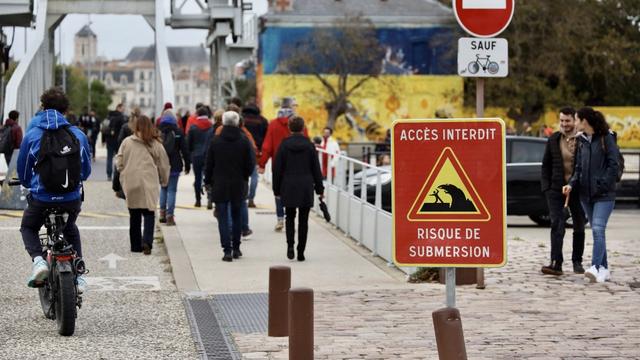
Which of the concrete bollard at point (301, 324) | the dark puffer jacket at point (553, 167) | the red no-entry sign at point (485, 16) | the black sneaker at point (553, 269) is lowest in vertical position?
the black sneaker at point (553, 269)

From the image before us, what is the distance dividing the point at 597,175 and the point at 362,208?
4.23 meters

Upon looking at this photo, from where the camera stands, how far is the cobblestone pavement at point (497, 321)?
29.6ft

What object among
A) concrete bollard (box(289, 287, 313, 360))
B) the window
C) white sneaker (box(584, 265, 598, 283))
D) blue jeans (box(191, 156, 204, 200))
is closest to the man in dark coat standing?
white sneaker (box(584, 265, 598, 283))

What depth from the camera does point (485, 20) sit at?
10906 millimetres

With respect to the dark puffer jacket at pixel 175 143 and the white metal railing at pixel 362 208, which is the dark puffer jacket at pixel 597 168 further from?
the dark puffer jacket at pixel 175 143

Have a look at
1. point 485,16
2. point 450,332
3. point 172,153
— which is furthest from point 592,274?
point 172,153

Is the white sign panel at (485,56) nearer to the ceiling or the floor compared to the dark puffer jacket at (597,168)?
nearer to the ceiling

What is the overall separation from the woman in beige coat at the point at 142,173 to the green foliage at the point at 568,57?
47859 mm

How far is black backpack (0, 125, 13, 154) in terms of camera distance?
86.0ft

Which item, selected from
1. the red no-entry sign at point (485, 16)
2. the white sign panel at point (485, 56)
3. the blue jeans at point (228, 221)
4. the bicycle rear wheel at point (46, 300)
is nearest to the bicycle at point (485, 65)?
the white sign panel at point (485, 56)

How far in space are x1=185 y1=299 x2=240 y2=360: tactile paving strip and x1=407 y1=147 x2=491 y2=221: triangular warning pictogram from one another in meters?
2.01

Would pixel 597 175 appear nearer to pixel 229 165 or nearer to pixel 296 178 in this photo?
pixel 296 178

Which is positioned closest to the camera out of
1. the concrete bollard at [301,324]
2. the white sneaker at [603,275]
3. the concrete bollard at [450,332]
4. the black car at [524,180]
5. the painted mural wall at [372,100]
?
the concrete bollard at [450,332]

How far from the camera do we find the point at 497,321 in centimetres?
1034
